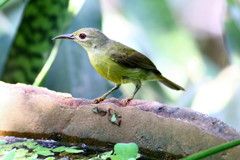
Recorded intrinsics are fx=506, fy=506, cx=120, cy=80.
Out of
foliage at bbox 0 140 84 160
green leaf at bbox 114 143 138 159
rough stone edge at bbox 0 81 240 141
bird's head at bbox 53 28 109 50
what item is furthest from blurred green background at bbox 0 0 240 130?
green leaf at bbox 114 143 138 159

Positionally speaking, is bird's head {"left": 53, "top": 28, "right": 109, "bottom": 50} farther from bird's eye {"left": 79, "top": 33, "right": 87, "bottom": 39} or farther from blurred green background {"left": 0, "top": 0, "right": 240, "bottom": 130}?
blurred green background {"left": 0, "top": 0, "right": 240, "bottom": 130}

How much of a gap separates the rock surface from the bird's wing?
0.69 metres

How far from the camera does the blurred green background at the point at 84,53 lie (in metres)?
4.06

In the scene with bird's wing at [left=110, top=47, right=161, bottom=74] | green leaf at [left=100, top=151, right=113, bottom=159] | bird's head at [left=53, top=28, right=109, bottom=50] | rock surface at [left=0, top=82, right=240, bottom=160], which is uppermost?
bird's head at [left=53, top=28, right=109, bottom=50]

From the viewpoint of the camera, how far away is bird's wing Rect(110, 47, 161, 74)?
344 centimetres

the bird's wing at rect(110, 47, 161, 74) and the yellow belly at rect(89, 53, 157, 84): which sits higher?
the bird's wing at rect(110, 47, 161, 74)

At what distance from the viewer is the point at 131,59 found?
3453 mm

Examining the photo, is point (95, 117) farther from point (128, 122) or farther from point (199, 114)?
point (199, 114)

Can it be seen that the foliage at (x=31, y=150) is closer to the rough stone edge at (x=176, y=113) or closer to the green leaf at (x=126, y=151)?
the rough stone edge at (x=176, y=113)

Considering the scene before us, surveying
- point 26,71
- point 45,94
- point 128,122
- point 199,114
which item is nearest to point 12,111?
point 45,94

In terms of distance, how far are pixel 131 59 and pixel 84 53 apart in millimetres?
1029

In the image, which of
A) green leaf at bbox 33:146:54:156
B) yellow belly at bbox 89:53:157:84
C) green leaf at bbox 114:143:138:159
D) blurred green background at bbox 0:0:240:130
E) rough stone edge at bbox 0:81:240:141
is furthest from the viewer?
blurred green background at bbox 0:0:240:130

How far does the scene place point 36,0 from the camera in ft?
13.4

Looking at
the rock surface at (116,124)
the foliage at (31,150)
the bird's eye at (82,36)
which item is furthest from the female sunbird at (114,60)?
the foliage at (31,150)
